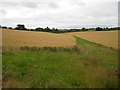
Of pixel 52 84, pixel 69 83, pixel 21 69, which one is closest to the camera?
pixel 52 84

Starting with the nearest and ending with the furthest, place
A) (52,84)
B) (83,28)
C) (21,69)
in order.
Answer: (52,84) < (21,69) < (83,28)

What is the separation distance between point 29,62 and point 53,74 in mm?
3235

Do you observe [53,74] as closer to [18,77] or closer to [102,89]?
[18,77]

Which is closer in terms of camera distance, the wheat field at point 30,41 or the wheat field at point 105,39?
the wheat field at point 30,41

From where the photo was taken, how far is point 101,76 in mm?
9023

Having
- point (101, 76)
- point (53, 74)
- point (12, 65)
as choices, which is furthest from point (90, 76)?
point (12, 65)

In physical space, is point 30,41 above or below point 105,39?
above

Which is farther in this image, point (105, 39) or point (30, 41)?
point (105, 39)

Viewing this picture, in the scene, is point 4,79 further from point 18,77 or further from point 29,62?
point 29,62

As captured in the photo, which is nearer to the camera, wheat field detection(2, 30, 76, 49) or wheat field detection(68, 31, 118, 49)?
wheat field detection(2, 30, 76, 49)

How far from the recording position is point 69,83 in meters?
8.42

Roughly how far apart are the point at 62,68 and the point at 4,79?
333 centimetres

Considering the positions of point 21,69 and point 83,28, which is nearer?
point 21,69

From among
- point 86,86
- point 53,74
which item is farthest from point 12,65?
point 86,86
